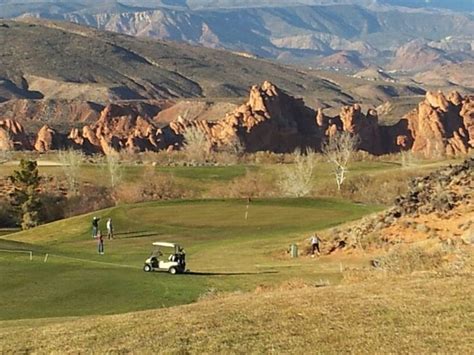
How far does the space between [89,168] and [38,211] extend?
2823 centimetres

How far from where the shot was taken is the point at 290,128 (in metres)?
166

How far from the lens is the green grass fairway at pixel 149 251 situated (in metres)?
27.1

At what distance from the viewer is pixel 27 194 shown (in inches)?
3300

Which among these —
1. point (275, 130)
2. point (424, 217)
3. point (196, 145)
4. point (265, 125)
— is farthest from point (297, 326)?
point (275, 130)

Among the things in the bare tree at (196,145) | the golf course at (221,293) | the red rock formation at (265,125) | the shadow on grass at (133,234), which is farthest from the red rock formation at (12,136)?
the shadow on grass at (133,234)

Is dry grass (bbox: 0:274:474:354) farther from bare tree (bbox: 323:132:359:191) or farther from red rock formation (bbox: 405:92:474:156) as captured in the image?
red rock formation (bbox: 405:92:474:156)

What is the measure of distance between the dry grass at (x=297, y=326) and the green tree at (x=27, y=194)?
64.0 meters

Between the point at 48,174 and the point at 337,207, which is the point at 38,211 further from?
the point at 337,207

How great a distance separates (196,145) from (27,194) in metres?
60.0

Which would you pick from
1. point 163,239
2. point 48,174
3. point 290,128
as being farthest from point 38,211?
point 290,128

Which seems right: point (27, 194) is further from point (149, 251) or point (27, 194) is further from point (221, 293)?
point (221, 293)

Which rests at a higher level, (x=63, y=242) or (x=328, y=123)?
(x=328, y=123)

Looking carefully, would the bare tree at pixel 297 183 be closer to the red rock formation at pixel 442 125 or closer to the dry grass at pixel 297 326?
the red rock formation at pixel 442 125

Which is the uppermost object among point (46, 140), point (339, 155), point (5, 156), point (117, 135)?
point (117, 135)
